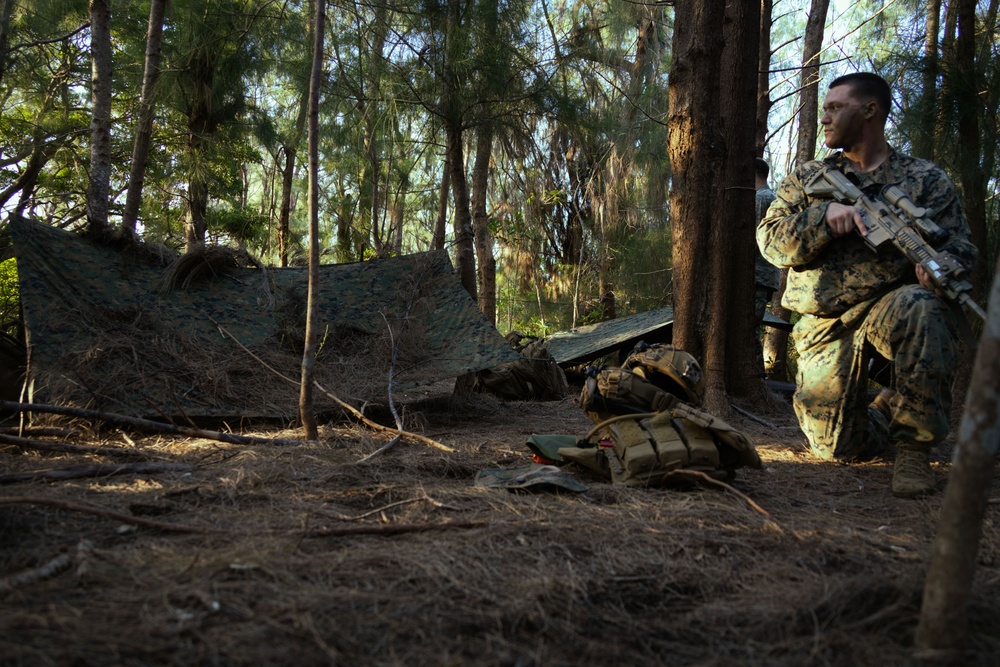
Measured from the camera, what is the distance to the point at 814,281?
3461mm

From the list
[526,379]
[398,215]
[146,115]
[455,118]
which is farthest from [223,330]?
[398,215]

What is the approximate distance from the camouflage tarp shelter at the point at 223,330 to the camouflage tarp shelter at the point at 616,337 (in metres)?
1.83

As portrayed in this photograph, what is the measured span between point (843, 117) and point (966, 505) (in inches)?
101

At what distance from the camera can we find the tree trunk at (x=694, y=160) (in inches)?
181

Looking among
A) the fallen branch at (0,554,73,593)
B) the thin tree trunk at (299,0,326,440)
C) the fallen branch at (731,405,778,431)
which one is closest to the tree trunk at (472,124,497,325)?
the fallen branch at (731,405,778,431)

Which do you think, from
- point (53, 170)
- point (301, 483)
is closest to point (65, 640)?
point (301, 483)

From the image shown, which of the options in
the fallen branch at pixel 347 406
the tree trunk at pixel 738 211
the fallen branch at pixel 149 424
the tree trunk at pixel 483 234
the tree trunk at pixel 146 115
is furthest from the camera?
the tree trunk at pixel 483 234

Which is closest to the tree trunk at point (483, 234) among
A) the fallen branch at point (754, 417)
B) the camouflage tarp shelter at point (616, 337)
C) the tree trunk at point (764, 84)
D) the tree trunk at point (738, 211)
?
the camouflage tarp shelter at point (616, 337)

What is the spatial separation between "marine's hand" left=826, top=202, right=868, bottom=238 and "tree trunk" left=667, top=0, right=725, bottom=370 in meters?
1.50

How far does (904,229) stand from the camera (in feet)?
10.2

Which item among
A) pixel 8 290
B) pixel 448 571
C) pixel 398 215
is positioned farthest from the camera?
pixel 398 215

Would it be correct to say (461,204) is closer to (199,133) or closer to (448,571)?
(199,133)

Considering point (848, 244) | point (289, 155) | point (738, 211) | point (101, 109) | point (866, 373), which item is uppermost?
point (289, 155)

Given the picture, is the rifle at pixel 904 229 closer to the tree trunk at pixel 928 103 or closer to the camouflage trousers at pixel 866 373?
the camouflage trousers at pixel 866 373
